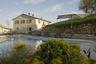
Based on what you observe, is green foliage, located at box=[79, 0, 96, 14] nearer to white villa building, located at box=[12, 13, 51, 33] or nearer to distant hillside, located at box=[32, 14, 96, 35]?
distant hillside, located at box=[32, 14, 96, 35]

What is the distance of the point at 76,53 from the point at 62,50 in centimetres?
51

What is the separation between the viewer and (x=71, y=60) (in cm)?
833

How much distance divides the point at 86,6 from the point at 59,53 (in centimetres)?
7960

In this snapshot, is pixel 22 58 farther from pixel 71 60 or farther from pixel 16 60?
pixel 71 60

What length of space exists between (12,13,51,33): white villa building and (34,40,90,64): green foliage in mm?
80382

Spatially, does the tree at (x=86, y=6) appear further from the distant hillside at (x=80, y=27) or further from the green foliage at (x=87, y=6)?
the distant hillside at (x=80, y=27)

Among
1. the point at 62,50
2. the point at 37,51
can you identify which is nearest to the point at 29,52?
the point at 37,51

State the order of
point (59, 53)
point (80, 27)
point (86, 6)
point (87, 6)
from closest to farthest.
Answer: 1. point (59, 53)
2. point (80, 27)
3. point (87, 6)
4. point (86, 6)

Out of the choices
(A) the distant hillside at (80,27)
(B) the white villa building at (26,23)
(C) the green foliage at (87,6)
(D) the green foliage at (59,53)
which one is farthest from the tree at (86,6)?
(D) the green foliage at (59,53)

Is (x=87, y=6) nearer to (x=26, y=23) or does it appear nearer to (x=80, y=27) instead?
(x=80, y=27)

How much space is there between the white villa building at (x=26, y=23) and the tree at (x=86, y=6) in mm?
16903

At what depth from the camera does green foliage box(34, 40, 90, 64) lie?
8.29 m

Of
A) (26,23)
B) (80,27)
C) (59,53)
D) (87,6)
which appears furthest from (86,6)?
(59,53)

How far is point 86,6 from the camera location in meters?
86.2
